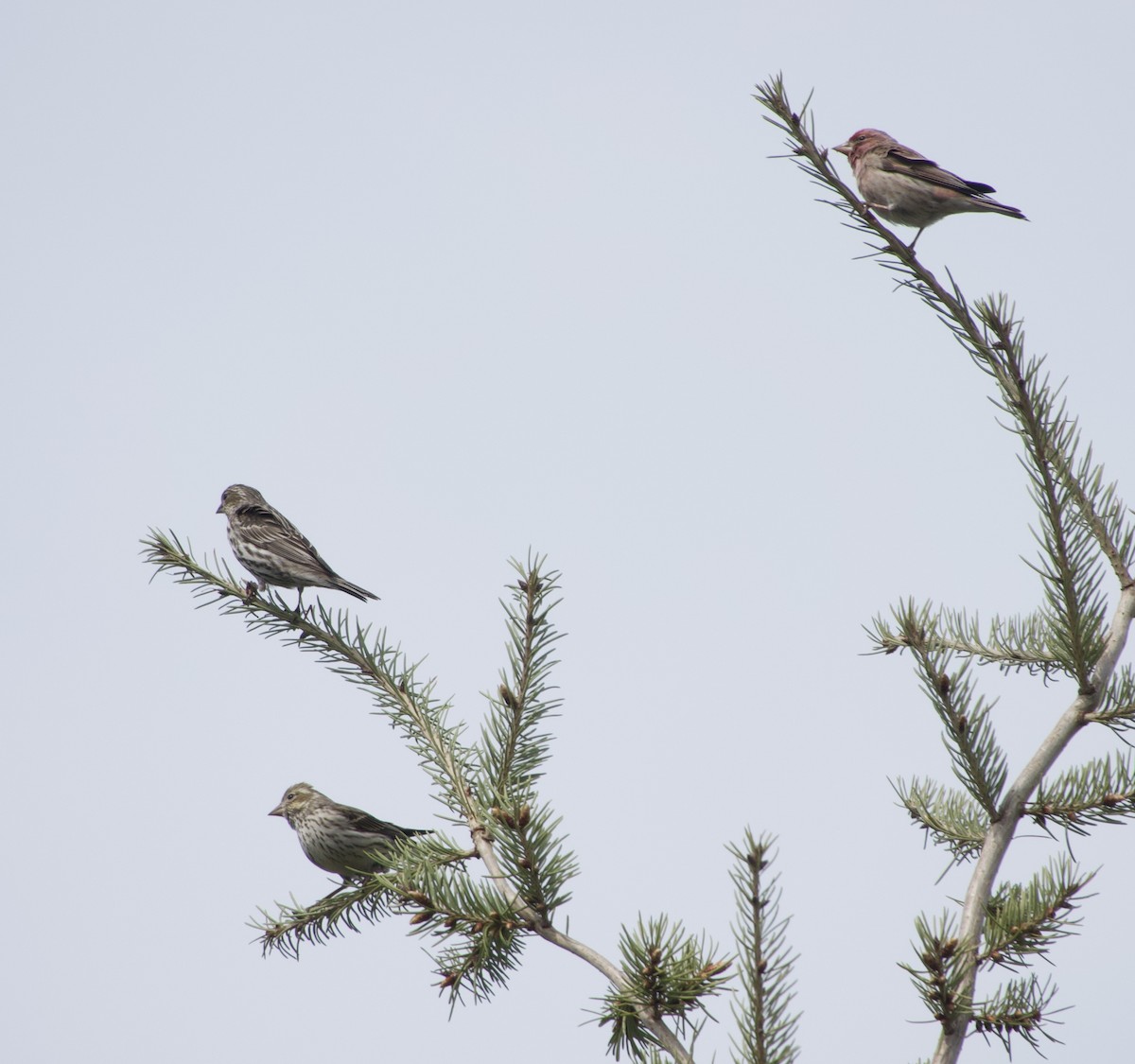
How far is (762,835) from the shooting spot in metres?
2.36

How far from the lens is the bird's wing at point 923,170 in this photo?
Answer: 21.9 feet

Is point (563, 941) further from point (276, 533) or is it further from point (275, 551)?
point (276, 533)

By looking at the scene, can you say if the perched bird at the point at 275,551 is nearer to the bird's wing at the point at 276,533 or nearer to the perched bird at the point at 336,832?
the bird's wing at the point at 276,533

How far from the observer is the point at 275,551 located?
26.1ft

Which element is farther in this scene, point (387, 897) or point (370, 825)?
point (370, 825)

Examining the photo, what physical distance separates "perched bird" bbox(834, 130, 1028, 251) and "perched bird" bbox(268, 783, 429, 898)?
184 inches

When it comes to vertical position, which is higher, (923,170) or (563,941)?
(923,170)

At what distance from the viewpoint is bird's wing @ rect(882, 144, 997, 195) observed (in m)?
6.67

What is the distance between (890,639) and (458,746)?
5.54 feet

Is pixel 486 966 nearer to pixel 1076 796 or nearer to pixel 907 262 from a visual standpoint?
pixel 1076 796

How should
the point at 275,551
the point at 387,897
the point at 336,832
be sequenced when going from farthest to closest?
the point at 275,551 → the point at 336,832 → the point at 387,897

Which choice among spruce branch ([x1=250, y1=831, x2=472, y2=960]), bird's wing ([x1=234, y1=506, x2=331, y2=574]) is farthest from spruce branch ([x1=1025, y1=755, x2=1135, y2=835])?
bird's wing ([x1=234, y1=506, x2=331, y2=574])

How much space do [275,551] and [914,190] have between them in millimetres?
4865

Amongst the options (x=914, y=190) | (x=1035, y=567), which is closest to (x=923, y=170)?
(x=914, y=190)
